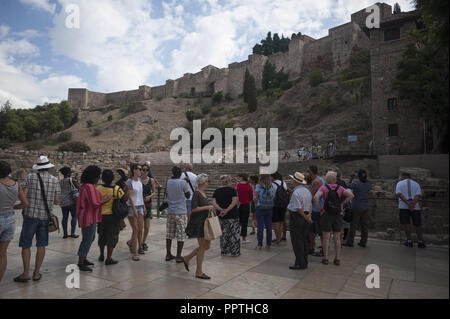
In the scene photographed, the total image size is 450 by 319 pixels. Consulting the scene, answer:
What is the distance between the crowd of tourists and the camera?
4.25 metres

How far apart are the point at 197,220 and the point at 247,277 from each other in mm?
1148

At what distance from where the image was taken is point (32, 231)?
14.0 feet

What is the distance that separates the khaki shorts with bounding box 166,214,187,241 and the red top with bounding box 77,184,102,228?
1.25 metres

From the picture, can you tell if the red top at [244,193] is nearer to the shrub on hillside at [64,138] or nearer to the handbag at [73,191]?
the handbag at [73,191]

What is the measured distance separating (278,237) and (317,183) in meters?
1.72

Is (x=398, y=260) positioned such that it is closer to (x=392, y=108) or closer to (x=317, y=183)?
(x=317, y=183)

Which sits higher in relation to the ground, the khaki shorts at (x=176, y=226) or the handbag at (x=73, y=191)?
the handbag at (x=73, y=191)

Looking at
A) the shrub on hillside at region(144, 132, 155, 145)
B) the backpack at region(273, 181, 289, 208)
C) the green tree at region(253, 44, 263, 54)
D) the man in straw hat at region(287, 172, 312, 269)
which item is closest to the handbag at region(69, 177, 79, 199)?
the backpack at region(273, 181, 289, 208)

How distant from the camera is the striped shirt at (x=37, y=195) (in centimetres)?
424

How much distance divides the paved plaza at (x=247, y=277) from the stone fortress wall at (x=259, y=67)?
25.7 metres

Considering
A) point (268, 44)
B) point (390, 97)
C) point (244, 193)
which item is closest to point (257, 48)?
point (268, 44)

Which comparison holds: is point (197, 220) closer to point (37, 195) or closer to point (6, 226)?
point (37, 195)

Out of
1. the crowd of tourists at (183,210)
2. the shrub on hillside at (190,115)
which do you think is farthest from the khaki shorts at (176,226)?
the shrub on hillside at (190,115)
